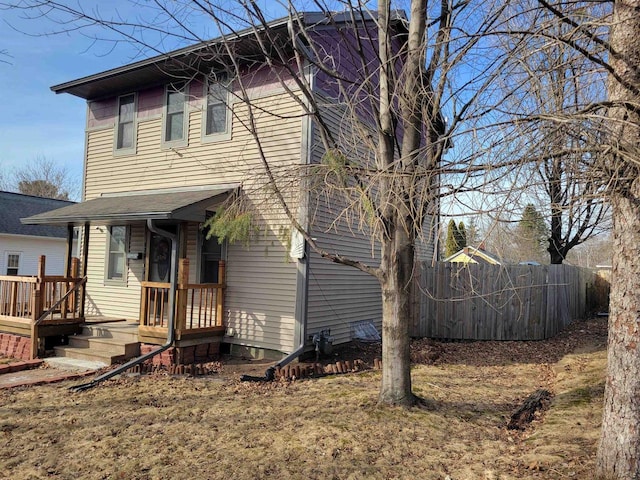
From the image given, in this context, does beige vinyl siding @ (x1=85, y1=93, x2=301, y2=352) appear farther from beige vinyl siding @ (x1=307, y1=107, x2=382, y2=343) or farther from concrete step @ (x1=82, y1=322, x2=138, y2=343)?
concrete step @ (x1=82, y1=322, x2=138, y2=343)

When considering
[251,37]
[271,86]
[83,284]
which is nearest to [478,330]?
[271,86]

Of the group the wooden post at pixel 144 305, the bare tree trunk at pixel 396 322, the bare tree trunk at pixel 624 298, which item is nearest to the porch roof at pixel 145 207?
the wooden post at pixel 144 305

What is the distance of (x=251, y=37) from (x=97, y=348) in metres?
6.12

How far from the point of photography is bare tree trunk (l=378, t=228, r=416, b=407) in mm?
5328

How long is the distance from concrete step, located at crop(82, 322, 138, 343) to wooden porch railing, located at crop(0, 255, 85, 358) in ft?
0.93

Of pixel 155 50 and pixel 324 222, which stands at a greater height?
pixel 155 50

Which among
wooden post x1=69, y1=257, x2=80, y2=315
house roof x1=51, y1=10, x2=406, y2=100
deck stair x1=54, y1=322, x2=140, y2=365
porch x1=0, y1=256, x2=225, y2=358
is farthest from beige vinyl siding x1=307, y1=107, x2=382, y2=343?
wooden post x1=69, y1=257, x2=80, y2=315

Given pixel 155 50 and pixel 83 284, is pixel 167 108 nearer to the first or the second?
pixel 83 284

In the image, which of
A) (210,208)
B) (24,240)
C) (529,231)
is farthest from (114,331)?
(24,240)

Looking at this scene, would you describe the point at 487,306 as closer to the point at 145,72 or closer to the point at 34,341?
the point at 145,72

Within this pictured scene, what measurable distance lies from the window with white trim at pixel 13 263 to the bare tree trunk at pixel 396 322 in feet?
64.4

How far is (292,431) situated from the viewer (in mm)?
4699

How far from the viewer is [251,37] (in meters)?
7.51

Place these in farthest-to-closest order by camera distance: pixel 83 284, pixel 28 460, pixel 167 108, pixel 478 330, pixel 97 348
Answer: pixel 478 330, pixel 167 108, pixel 83 284, pixel 97 348, pixel 28 460
